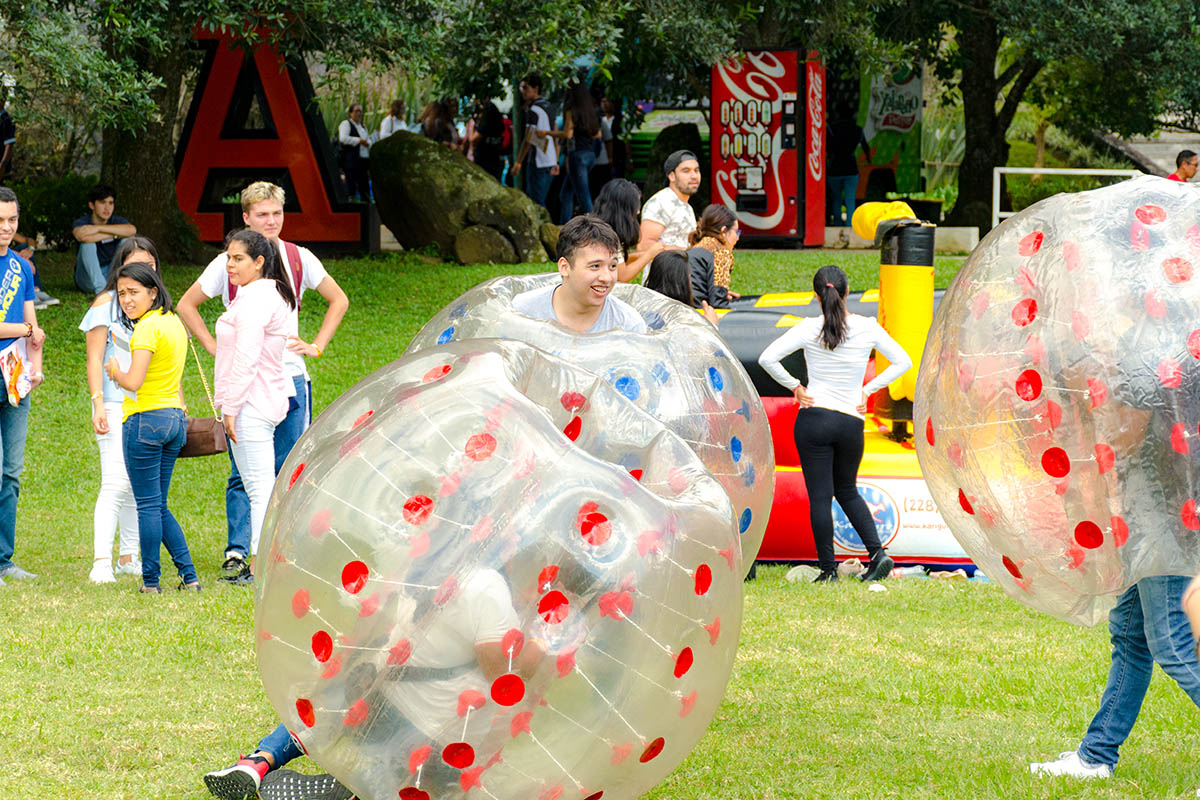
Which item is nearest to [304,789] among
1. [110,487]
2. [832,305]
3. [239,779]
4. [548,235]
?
[239,779]

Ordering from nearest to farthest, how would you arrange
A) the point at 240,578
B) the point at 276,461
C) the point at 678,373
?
the point at 678,373
the point at 240,578
the point at 276,461

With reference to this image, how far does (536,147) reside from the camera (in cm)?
1798

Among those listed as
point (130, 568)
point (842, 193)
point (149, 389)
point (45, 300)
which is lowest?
point (842, 193)

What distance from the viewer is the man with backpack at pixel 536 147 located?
17641 mm

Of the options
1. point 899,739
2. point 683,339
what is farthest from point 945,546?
point 683,339

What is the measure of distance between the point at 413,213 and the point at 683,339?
41.1 feet

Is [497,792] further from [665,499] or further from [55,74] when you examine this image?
[55,74]

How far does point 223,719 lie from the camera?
5.16 metres

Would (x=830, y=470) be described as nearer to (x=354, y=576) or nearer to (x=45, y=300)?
(x=354, y=576)

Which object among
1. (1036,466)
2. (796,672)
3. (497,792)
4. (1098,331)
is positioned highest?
(1098,331)

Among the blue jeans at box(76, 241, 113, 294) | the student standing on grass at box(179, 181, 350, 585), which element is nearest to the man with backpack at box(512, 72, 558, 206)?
the blue jeans at box(76, 241, 113, 294)

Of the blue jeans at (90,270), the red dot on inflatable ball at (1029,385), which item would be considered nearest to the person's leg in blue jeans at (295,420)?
the red dot on inflatable ball at (1029,385)

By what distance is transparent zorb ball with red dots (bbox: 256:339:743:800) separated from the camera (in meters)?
3.38

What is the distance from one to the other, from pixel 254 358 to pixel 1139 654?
4.03 metres
